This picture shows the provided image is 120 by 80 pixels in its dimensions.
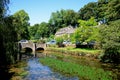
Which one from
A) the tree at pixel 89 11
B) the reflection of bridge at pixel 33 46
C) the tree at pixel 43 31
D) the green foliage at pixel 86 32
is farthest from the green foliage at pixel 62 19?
the green foliage at pixel 86 32

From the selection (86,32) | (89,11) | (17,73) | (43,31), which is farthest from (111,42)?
(43,31)

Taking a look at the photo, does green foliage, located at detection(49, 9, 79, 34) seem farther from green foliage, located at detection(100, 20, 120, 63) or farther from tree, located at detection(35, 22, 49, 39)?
green foliage, located at detection(100, 20, 120, 63)

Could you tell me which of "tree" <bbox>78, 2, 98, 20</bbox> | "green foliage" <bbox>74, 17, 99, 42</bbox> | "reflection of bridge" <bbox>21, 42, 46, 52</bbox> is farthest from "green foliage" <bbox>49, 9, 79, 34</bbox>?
"green foliage" <bbox>74, 17, 99, 42</bbox>

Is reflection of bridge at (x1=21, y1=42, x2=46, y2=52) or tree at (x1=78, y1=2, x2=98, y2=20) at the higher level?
tree at (x1=78, y1=2, x2=98, y2=20)

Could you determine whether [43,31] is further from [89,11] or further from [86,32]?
[86,32]

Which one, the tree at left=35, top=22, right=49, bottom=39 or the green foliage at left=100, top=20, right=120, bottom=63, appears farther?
the tree at left=35, top=22, right=49, bottom=39

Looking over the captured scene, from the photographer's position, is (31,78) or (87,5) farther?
(87,5)

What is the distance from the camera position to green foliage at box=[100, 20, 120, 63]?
39025 mm

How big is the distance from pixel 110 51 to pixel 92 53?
1006 cm

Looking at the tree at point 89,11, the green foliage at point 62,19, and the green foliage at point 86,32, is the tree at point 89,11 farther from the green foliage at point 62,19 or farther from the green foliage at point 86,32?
the green foliage at point 86,32

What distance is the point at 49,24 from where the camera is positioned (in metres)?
130

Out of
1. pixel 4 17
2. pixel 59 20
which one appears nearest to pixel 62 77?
pixel 4 17

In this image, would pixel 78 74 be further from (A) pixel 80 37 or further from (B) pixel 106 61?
(A) pixel 80 37

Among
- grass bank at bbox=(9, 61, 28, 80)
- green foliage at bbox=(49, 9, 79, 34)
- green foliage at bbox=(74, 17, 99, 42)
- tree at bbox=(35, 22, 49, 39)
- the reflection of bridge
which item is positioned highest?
green foliage at bbox=(49, 9, 79, 34)
